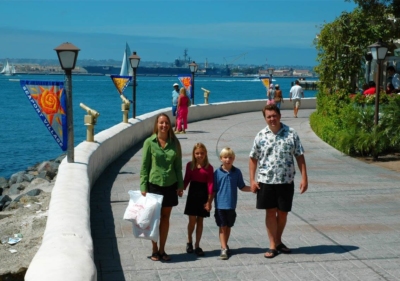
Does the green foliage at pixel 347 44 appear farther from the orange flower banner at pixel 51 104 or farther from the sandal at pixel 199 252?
the sandal at pixel 199 252

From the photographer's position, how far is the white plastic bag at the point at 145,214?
7.74m

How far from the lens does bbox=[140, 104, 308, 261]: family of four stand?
798 cm

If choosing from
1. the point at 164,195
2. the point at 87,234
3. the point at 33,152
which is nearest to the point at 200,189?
the point at 164,195

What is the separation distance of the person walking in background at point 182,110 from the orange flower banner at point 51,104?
10303 millimetres

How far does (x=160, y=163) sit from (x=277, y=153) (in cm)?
126

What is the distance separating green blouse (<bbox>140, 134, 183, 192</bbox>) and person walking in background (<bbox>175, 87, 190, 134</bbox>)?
1418cm

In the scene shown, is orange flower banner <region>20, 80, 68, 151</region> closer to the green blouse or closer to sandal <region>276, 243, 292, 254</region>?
the green blouse

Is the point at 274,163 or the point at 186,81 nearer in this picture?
the point at 274,163

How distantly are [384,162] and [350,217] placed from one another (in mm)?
6507

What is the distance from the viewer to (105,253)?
27.5ft

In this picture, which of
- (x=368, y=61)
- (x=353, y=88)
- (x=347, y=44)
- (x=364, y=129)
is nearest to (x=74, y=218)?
(x=364, y=129)

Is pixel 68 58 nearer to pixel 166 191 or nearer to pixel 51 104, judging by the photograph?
pixel 51 104

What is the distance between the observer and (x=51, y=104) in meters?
11.9

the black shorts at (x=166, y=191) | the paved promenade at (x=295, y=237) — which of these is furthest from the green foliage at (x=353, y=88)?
the black shorts at (x=166, y=191)
